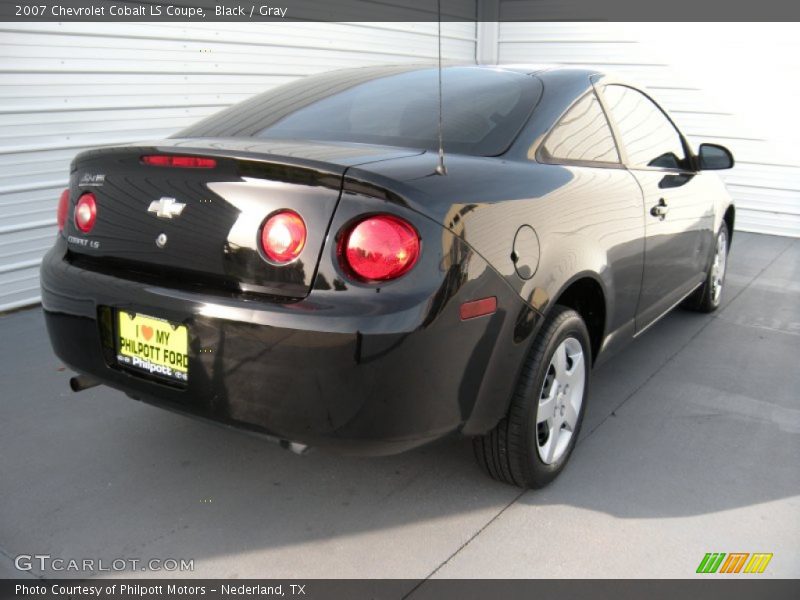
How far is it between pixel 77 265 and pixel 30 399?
50.2 inches

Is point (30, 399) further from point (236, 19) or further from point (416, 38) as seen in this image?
point (416, 38)

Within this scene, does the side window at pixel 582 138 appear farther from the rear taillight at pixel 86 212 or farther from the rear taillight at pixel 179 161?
the rear taillight at pixel 86 212

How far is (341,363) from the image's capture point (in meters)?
2.00

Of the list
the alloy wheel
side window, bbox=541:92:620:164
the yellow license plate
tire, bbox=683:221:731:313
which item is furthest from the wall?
the yellow license plate

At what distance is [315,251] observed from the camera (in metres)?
2.04

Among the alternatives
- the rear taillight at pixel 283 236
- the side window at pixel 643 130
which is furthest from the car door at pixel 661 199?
the rear taillight at pixel 283 236

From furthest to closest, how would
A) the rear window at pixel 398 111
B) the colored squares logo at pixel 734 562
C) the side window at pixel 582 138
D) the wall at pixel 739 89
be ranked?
1. the wall at pixel 739 89
2. the side window at pixel 582 138
3. the rear window at pixel 398 111
4. the colored squares logo at pixel 734 562

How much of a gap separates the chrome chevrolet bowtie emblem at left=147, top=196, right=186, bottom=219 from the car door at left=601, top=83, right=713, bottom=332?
75.9 inches

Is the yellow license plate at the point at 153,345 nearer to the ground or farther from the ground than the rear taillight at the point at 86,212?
nearer to the ground

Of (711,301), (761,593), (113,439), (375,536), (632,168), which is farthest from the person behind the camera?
(711,301)

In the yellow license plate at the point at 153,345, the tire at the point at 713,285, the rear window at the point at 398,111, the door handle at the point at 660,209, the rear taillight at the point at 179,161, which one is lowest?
the tire at the point at 713,285

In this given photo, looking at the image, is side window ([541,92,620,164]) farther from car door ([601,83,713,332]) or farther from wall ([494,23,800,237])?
wall ([494,23,800,237])

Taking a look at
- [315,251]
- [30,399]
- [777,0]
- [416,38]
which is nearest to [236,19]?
[416,38]

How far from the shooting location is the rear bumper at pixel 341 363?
2000 millimetres
